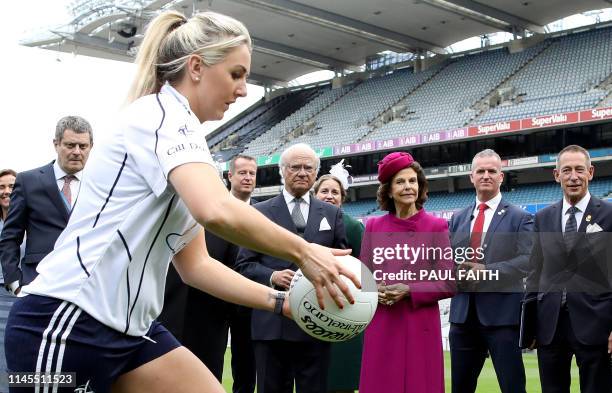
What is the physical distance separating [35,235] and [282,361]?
1924 millimetres

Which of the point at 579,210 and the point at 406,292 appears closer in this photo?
the point at 406,292

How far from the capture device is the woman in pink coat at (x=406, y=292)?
531 cm

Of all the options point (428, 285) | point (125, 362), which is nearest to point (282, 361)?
point (428, 285)

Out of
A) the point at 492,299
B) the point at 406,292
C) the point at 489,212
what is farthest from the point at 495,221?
the point at 406,292

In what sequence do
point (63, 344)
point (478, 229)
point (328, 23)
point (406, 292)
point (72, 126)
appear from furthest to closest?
point (328, 23), point (478, 229), point (72, 126), point (406, 292), point (63, 344)

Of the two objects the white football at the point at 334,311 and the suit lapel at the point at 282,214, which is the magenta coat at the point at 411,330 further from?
the white football at the point at 334,311

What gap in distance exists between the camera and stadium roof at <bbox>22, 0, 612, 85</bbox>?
1268 inches

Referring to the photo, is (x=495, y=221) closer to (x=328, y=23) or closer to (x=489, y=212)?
(x=489, y=212)

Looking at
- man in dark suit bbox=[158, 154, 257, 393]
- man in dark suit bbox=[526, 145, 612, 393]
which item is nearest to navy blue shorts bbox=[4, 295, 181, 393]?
man in dark suit bbox=[158, 154, 257, 393]

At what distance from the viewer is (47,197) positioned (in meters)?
5.38

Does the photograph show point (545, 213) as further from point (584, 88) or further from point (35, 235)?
point (584, 88)

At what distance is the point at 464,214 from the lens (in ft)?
21.6

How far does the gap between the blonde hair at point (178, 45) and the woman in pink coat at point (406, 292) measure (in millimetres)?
3273

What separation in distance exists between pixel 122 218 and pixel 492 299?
435cm
